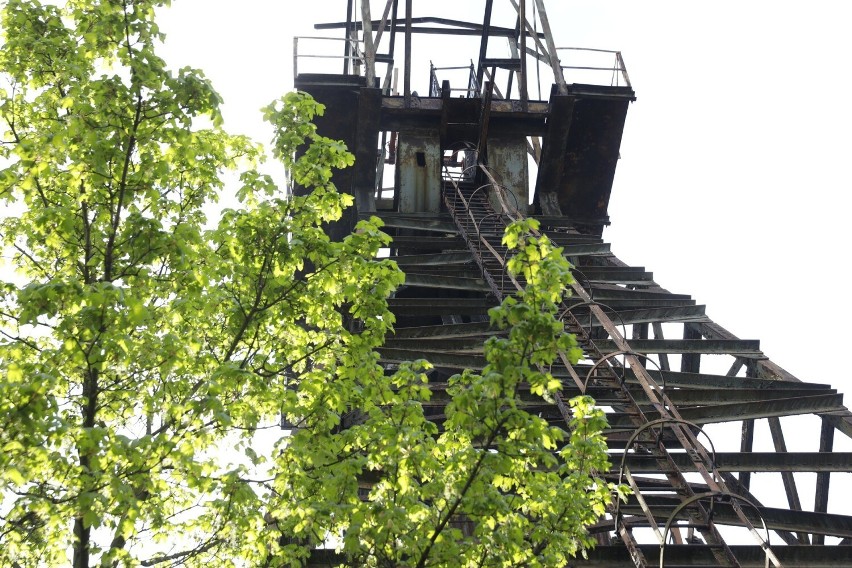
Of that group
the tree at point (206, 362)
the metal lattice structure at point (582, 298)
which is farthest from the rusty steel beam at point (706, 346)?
the tree at point (206, 362)

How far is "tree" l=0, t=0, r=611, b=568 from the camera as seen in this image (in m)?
7.00

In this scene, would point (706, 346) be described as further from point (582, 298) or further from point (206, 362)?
point (206, 362)

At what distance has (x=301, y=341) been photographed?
365 inches

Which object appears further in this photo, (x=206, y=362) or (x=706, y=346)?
(x=706, y=346)

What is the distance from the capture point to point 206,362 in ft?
28.5

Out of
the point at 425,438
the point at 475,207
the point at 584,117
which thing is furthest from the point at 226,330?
the point at 584,117

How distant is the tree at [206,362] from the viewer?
700cm

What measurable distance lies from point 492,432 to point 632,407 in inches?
182

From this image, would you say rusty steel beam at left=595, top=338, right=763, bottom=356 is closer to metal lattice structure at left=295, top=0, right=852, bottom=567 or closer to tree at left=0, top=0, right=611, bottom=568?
metal lattice structure at left=295, top=0, right=852, bottom=567

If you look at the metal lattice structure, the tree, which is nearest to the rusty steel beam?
the metal lattice structure

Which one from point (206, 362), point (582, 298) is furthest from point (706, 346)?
point (206, 362)

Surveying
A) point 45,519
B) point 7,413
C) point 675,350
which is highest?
point 675,350

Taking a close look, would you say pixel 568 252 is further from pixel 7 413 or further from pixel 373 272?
pixel 7 413

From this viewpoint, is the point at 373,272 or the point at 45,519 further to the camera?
the point at 373,272
